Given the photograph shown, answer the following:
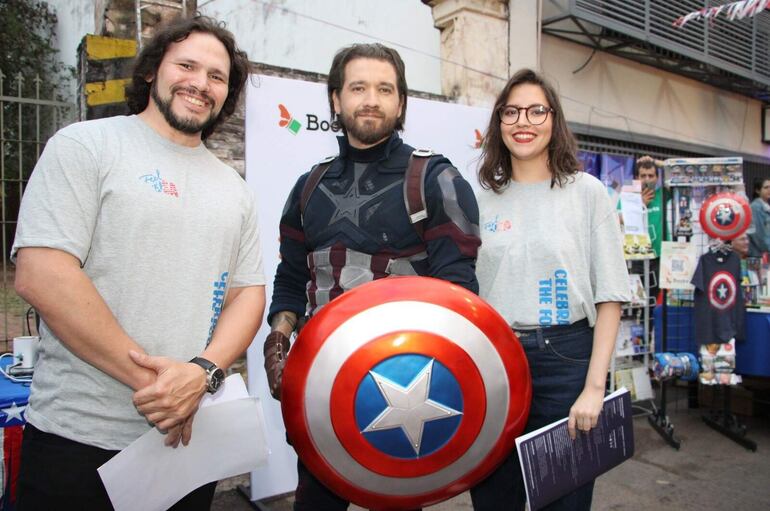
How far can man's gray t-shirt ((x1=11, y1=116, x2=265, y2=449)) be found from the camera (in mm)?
1444

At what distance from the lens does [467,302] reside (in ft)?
4.74

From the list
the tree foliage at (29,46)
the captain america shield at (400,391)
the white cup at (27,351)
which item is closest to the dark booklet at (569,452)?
the captain america shield at (400,391)

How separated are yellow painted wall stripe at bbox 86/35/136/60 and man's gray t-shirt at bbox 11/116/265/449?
5.54 ft

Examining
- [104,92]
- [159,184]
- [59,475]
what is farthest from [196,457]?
[104,92]

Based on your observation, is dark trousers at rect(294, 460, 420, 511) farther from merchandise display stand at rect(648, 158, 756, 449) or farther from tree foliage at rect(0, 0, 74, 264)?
tree foliage at rect(0, 0, 74, 264)

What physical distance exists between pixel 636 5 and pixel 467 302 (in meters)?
6.81

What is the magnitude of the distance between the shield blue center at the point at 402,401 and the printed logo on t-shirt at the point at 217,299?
22.7 inches

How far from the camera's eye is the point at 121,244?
4.99 ft

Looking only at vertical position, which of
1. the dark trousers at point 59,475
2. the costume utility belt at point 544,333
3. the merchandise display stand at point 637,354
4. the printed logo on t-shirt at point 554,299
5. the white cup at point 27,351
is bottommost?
the merchandise display stand at point 637,354

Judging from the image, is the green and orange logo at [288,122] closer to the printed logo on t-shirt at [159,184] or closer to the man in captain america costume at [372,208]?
the man in captain america costume at [372,208]

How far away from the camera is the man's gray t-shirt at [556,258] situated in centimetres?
192

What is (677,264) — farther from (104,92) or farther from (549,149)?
(104,92)

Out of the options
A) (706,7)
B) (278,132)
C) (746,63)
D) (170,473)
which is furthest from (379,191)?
(746,63)

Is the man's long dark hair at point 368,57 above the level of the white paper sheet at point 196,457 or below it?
above
